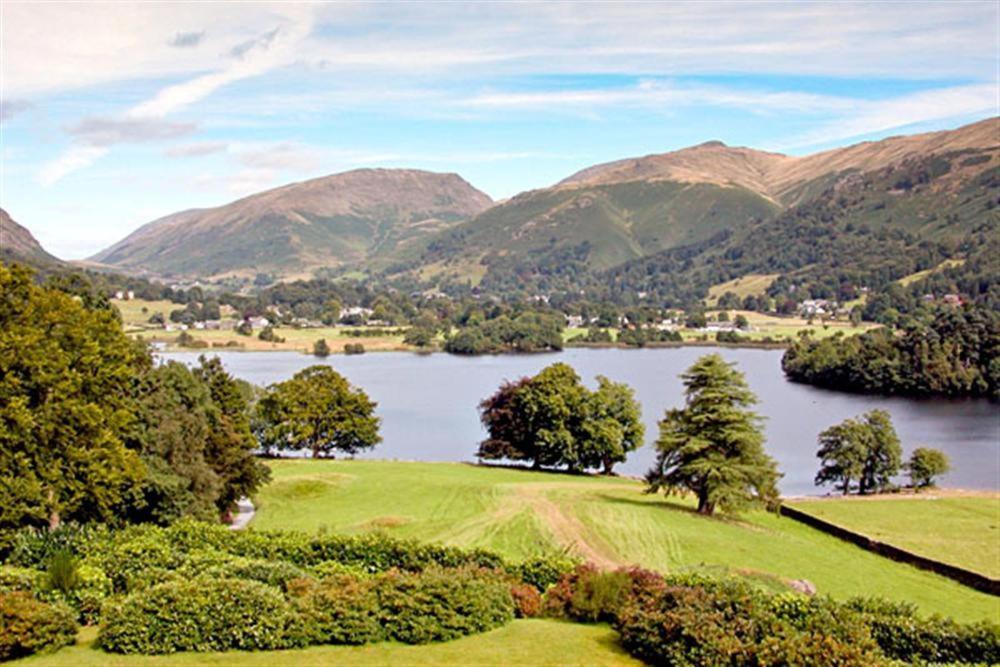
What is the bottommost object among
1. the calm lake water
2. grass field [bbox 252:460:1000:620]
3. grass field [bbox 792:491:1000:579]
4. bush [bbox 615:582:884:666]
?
the calm lake water

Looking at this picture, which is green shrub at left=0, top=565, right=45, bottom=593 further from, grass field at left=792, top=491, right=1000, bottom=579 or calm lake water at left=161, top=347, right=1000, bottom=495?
calm lake water at left=161, top=347, right=1000, bottom=495

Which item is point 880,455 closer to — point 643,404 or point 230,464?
point 230,464

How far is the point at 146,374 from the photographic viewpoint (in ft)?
126

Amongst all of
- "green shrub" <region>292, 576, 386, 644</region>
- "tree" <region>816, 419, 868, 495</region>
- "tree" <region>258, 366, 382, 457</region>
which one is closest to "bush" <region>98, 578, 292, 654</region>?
"green shrub" <region>292, 576, 386, 644</region>

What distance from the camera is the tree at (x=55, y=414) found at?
2941cm

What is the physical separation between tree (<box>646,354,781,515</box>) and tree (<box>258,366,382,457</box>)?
32.6m

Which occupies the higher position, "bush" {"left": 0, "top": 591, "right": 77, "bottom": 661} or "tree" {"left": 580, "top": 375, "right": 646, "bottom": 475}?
"bush" {"left": 0, "top": 591, "right": 77, "bottom": 661}

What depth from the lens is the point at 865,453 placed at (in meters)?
60.9

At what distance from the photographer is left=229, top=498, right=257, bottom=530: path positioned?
4056 centimetres

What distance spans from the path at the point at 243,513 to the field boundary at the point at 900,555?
2581 centimetres

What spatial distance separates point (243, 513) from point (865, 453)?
39196 mm

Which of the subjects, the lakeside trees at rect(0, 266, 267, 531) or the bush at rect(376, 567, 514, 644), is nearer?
the bush at rect(376, 567, 514, 644)

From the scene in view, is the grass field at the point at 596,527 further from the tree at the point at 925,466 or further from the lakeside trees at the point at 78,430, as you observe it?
the tree at the point at 925,466

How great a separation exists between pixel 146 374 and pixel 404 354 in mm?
151220
